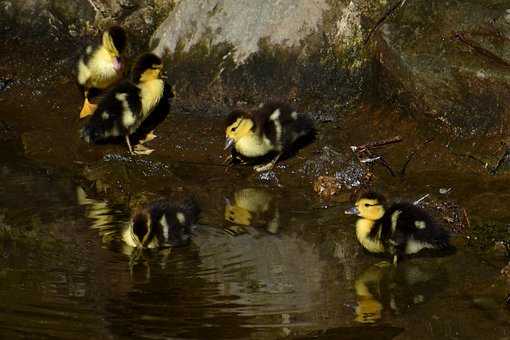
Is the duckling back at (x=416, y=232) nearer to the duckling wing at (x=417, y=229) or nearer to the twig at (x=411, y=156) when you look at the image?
the duckling wing at (x=417, y=229)

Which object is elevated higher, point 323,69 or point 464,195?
point 323,69

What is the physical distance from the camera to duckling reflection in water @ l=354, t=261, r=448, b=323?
459cm

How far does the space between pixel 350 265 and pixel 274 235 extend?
0.55m

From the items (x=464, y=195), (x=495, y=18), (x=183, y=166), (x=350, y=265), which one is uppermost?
(x=495, y=18)

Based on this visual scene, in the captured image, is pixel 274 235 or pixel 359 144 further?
pixel 359 144

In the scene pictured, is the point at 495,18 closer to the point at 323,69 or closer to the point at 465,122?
the point at 465,122

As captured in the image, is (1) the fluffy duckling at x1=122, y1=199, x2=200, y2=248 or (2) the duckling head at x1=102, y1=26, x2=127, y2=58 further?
(2) the duckling head at x1=102, y1=26, x2=127, y2=58

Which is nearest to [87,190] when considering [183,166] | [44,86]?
[183,166]

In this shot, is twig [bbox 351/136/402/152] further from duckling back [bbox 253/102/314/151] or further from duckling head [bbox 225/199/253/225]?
duckling head [bbox 225/199/253/225]

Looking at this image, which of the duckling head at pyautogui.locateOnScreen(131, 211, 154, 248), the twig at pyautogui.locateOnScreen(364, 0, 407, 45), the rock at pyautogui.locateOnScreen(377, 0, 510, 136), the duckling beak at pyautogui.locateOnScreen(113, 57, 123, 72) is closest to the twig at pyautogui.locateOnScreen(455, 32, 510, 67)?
the rock at pyautogui.locateOnScreen(377, 0, 510, 136)

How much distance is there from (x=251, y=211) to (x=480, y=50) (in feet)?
5.63

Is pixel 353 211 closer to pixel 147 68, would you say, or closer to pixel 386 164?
pixel 386 164

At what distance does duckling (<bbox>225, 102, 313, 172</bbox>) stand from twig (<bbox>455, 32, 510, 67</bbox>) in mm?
1061

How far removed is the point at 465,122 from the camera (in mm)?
6316
